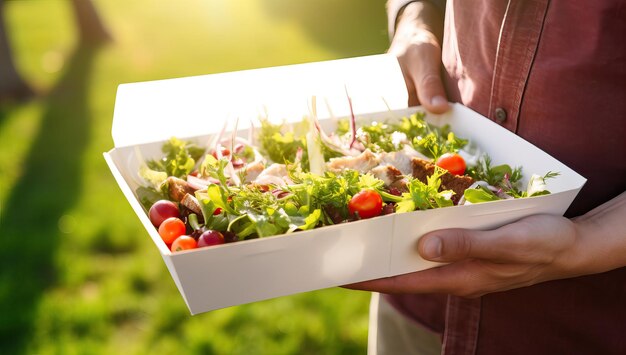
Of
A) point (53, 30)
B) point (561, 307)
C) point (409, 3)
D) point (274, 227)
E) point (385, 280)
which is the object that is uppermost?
point (409, 3)

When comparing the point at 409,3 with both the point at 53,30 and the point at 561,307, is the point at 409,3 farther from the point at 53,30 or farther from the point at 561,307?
the point at 53,30

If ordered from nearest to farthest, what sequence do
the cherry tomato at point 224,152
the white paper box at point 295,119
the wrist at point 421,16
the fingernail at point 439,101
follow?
the white paper box at point 295,119 → the cherry tomato at point 224,152 → the fingernail at point 439,101 → the wrist at point 421,16

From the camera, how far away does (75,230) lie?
180 inches

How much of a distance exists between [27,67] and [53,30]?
164 centimetres

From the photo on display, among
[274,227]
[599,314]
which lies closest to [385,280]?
[274,227]

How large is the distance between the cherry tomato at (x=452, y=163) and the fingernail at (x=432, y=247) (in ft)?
1.99

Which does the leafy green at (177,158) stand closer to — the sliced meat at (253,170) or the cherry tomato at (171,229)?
the sliced meat at (253,170)

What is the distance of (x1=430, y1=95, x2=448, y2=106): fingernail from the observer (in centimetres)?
266

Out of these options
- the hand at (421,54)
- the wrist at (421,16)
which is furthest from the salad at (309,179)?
the wrist at (421,16)

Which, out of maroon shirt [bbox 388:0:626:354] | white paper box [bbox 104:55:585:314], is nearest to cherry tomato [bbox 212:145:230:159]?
white paper box [bbox 104:55:585:314]

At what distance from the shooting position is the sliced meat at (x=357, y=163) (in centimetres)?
241

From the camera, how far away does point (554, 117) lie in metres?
2.11

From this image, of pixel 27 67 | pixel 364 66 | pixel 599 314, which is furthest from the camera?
pixel 27 67

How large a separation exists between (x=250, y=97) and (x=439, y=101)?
2.39ft
